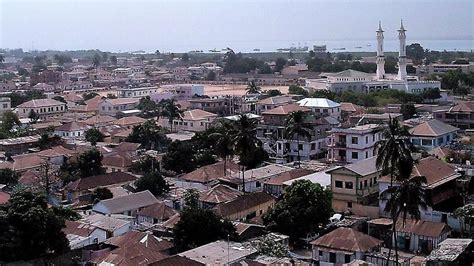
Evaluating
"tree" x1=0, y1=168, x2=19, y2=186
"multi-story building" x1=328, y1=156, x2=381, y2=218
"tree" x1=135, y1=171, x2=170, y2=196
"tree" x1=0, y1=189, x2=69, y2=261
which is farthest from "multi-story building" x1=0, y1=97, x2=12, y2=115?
"multi-story building" x1=328, y1=156, x2=381, y2=218

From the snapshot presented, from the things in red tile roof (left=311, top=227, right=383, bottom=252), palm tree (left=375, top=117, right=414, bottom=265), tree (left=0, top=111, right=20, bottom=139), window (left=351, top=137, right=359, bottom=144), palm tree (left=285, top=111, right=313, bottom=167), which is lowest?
red tile roof (left=311, top=227, right=383, bottom=252)

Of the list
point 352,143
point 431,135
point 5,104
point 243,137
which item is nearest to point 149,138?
point 243,137

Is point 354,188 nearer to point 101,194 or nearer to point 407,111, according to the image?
point 101,194

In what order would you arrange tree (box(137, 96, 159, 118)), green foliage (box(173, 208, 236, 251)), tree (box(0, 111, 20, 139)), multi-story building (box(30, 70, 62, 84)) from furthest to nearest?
multi-story building (box(30, 70, 62, 84)), tree (box(137, 96, 159, 118)), tree (box(0, 111, 20, 139)), green foliage (box(173, 208, 236, 251))

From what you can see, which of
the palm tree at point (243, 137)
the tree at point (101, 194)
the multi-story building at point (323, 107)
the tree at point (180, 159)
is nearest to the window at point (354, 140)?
the palm tree at point (243, 137)

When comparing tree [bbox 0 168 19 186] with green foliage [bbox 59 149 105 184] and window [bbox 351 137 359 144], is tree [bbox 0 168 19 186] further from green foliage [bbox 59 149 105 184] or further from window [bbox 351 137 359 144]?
window [bbox 351 137 359 144]
